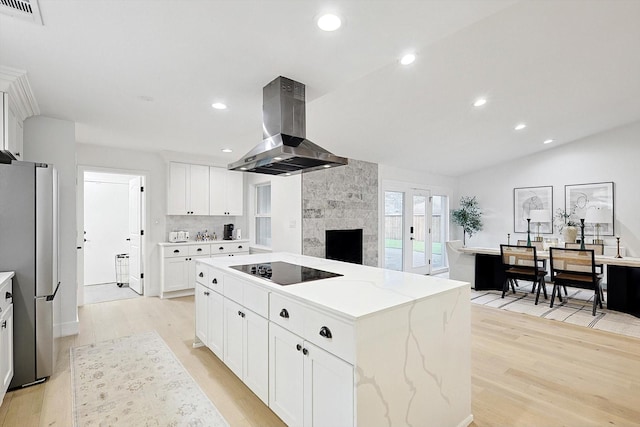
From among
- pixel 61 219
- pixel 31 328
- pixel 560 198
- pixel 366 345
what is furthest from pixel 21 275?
pixel 560 198

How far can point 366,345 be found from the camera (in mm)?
1401

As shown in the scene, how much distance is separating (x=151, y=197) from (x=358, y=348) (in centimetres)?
482

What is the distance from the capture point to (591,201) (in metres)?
6.04

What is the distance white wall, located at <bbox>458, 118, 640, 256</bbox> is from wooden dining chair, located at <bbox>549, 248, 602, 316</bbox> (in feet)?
7.85

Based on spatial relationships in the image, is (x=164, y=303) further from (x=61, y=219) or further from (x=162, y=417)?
(x=162, y=417)

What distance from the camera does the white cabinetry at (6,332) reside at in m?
2.04

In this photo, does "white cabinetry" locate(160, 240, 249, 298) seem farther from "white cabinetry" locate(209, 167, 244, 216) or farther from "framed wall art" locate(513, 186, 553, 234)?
"framed wall art" locate(513, 186, 553, 234)

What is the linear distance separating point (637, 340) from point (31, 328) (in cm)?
563

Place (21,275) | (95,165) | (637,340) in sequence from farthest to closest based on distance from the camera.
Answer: (95,165), (637,340), (21,275)

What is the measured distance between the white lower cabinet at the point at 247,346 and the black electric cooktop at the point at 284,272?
10.4 inches

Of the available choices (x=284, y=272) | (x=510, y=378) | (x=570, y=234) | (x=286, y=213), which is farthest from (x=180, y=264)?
(x=570, y=234)

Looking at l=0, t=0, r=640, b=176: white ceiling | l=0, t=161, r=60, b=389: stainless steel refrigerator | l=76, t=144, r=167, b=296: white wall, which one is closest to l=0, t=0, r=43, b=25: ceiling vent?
l=0, t=0, r=640, b=176: white ceiling

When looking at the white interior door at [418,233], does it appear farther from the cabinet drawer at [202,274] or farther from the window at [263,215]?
the cabinet drawer at [202,274]

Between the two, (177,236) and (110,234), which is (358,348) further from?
(110,234)
